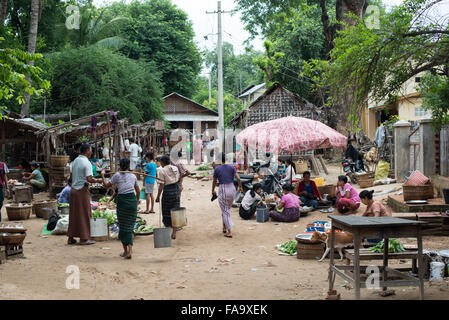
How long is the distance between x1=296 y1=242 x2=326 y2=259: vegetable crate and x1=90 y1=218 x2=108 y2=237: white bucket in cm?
383

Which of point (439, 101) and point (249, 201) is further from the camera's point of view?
point (249, 201)

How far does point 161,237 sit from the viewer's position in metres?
8.13

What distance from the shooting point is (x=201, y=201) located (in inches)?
604

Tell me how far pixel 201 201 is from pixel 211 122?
2861 cm

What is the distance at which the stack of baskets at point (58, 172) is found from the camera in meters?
14.8

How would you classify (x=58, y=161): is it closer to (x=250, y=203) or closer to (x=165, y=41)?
(x=250, y=203)

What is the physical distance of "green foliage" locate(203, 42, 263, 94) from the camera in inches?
2537

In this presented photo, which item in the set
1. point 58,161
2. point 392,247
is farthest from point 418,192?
point 58,161

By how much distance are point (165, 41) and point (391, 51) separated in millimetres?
34258

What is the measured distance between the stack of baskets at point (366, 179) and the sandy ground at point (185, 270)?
5.81 meters

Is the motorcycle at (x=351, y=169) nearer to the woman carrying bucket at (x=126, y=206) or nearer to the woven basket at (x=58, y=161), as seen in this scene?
the woven basket at (x=58, y=161)

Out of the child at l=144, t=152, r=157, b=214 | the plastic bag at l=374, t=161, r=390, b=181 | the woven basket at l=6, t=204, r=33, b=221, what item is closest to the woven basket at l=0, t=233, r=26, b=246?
the woven basket at l=6, t=204, r=33, b=221

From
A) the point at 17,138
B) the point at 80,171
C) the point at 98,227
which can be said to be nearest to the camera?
the point at 80,171

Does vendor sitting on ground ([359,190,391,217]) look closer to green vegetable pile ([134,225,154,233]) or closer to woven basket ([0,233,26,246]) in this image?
green vegetable pile ([134,225,154,233])
